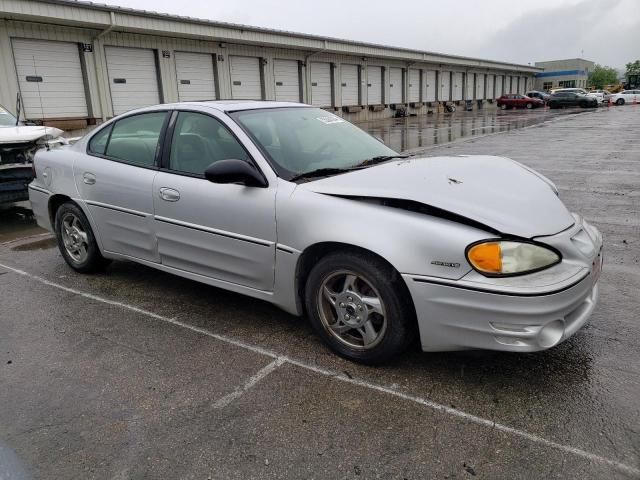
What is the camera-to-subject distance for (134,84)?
19125 mm

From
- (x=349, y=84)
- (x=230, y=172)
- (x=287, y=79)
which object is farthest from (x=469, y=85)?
(x=230, y=172)

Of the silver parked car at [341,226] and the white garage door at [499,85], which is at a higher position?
the white garage door at [499,85]

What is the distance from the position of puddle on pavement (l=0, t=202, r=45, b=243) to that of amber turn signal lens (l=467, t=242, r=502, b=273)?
6.18m

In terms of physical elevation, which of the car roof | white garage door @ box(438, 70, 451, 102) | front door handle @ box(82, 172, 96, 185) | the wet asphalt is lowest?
the wet asphalt

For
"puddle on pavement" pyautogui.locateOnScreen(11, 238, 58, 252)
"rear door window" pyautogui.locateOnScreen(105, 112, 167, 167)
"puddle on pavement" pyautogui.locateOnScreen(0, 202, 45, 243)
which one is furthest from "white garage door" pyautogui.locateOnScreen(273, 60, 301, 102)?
"rear door window" pyautogui.locateOnScreen(105, 112, 167, 167)

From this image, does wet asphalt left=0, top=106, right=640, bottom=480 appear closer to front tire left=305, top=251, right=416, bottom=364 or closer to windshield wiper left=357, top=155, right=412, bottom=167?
front tire left=305, top=251, right=416, bottom=364

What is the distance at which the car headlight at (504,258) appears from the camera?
→ 2.70 metres

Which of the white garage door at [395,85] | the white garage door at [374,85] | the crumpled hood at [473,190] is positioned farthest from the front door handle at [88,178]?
the white garage door at [395,85]

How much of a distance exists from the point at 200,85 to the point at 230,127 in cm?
1941

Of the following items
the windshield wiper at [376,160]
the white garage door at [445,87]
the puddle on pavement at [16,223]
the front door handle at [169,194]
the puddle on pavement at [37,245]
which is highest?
the white garage door at [445,87]

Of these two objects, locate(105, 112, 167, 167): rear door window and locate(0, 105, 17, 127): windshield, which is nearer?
locate(105, 112, 167, 167): rear door window

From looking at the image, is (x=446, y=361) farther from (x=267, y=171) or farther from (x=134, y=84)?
(x=134, y=84)

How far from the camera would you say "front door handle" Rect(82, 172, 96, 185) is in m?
4.61

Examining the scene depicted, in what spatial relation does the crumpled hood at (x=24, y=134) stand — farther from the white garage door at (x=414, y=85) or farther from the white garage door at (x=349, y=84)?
the white garage door at (x=414, y=85)
